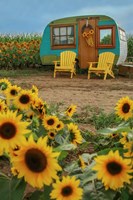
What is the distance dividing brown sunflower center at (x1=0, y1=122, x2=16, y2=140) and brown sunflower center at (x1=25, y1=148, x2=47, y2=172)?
13 cm

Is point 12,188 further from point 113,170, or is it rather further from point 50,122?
point 50,122

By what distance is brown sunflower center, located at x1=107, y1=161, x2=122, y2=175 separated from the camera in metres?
1.39

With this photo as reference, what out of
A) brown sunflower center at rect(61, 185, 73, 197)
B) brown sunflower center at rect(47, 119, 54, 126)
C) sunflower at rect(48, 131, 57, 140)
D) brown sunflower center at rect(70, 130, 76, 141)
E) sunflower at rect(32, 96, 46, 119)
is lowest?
brown sunflower center at rect(70, 130, 76, 141)

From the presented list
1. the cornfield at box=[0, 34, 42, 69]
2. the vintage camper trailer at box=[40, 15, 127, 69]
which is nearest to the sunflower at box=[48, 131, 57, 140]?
the vintage camper trailer at box=[40, 15, 127, 69]

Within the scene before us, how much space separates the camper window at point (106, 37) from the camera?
52.6ft

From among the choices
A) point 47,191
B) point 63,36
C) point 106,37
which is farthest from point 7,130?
point 63,36

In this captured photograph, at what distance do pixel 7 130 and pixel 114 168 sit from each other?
15.2 inches

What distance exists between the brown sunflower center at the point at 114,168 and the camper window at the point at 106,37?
14.9m

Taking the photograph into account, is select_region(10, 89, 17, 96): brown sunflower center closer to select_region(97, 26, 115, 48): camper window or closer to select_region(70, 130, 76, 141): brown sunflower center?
select_region(70, 130, 76, 141): brown sunflower center

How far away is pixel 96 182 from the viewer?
1688mm

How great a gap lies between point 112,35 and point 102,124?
36.2 ft

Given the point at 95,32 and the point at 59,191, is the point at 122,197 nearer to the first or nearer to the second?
the point at 59,191

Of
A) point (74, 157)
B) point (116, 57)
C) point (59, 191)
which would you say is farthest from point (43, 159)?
point (116, 57)

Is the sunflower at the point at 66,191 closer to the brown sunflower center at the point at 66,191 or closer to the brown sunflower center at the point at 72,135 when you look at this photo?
the brown sunflower center at the point at 66,191
